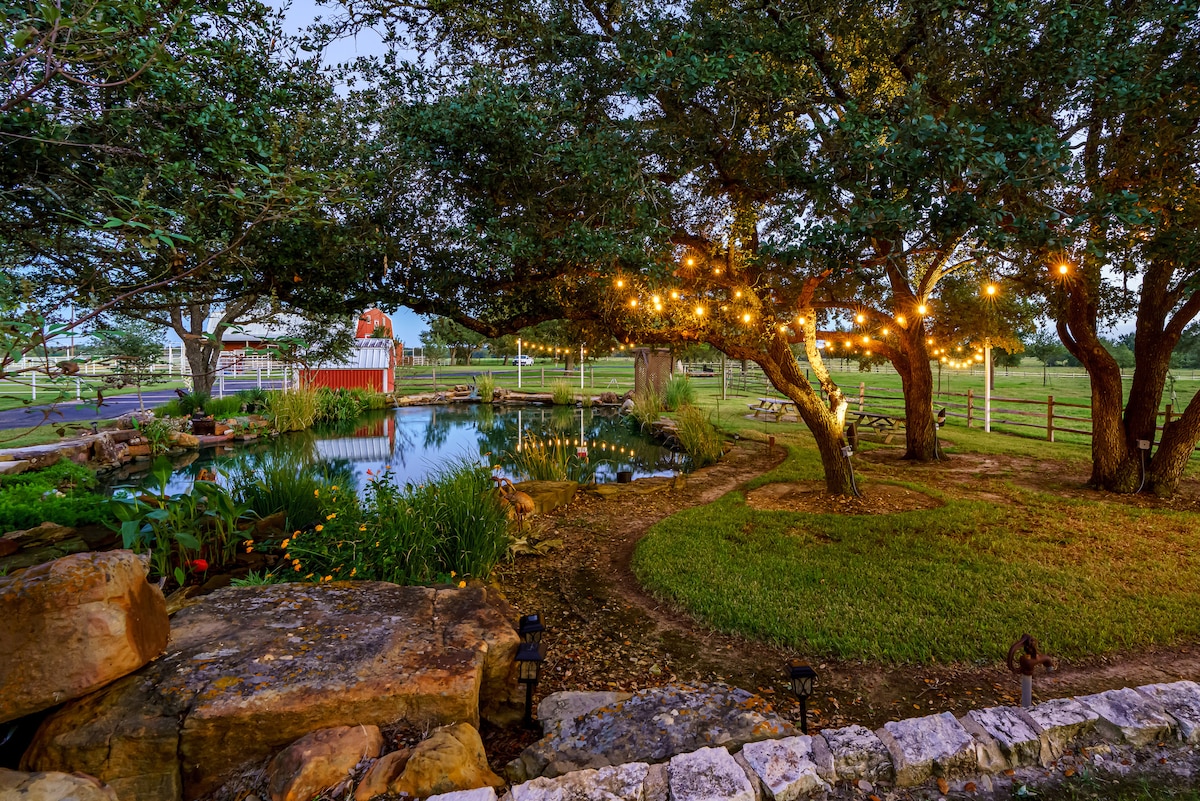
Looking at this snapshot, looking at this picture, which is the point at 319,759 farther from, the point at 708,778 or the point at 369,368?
the point at 369,368

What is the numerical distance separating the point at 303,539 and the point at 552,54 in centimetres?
546

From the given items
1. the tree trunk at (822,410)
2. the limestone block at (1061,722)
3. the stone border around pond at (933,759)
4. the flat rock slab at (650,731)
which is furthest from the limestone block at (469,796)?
the tree trunk at (822,410)

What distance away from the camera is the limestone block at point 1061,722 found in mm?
2213

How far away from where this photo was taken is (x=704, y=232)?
300 inches

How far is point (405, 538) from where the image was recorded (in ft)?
14.1

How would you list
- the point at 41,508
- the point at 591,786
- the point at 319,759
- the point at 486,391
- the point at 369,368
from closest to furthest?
the point at 591,786 → the point at 319,759 → the point at 41,508 → the point at 486,391 → the point at 369,368

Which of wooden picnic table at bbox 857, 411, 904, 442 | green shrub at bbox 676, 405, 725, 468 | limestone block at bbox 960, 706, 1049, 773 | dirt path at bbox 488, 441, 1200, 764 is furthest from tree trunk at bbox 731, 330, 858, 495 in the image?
wooden picnic table at bbox 857, 411, 904, 442

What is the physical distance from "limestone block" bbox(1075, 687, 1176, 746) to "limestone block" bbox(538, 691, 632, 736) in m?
2.03

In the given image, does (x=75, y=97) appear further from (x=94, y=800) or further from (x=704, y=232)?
(x=704, y=232)

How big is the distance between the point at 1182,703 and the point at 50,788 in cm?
449

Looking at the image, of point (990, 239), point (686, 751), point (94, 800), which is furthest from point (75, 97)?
point (990, 239)

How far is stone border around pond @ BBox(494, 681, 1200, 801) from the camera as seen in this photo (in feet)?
6.43

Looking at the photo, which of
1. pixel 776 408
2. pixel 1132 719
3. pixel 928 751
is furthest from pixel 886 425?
pixel 928 751

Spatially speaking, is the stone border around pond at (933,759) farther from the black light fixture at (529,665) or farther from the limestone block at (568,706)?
the black light fixture at (529,665)
